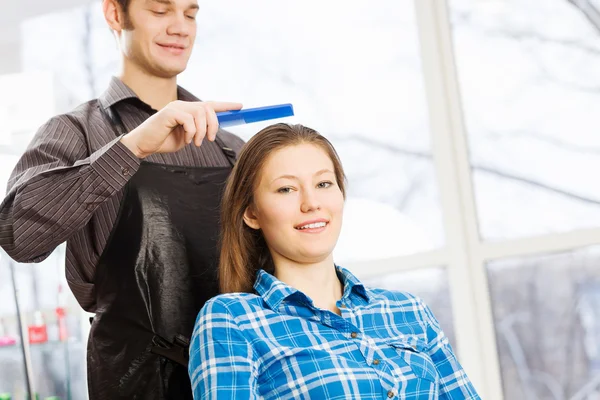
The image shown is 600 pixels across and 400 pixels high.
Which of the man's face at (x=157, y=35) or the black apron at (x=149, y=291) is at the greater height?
the man's face at (x=157, y=35)

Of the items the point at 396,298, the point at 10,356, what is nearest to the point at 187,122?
the point at 396,298

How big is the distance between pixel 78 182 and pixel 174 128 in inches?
8.7

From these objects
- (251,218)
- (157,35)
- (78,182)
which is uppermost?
(157,35)

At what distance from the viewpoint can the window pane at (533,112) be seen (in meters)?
3.25

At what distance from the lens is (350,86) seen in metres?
3.49

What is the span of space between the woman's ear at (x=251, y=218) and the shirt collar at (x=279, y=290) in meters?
0.11

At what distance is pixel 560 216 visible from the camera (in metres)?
3.25

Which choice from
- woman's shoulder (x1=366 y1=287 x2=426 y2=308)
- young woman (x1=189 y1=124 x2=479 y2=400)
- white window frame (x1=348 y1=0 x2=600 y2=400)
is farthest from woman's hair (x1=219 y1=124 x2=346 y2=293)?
white window frame (x1=348 y1=0 x2=600 y2=400)

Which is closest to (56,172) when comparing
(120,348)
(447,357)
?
(120,348)

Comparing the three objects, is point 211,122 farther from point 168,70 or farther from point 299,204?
point 168,70

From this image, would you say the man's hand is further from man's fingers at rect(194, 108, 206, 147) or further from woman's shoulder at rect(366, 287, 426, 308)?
woman's shoulder at rect(366, 287, 426, 308)

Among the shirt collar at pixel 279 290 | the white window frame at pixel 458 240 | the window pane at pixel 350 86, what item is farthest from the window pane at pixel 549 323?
the shirt collar at pixel 279 290

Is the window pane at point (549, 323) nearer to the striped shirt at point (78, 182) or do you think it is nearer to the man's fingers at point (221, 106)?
the striped shirt at point (78, 182)

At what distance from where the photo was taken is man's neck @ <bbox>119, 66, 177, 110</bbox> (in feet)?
6.68
